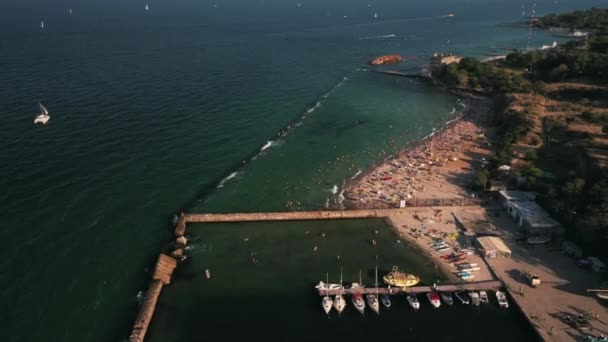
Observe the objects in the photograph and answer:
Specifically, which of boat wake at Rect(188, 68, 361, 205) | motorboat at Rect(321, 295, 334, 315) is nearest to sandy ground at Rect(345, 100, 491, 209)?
boat wake at Rect(188, 68, 361, 205)

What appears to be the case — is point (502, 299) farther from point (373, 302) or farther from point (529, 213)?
point (529, 213)

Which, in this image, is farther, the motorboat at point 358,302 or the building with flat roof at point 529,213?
the building with flat roof at point 529,213

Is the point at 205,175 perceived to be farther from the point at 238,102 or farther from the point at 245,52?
the point at 245,52

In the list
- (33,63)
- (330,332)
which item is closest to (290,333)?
(330,332)

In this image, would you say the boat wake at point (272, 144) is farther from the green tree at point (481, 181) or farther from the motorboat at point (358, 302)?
the motorboat at point (358, 302)

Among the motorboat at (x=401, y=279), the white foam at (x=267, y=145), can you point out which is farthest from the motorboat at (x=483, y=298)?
the white foam at (x=267, y=145)

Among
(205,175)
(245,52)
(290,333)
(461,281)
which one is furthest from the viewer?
(245,52)
